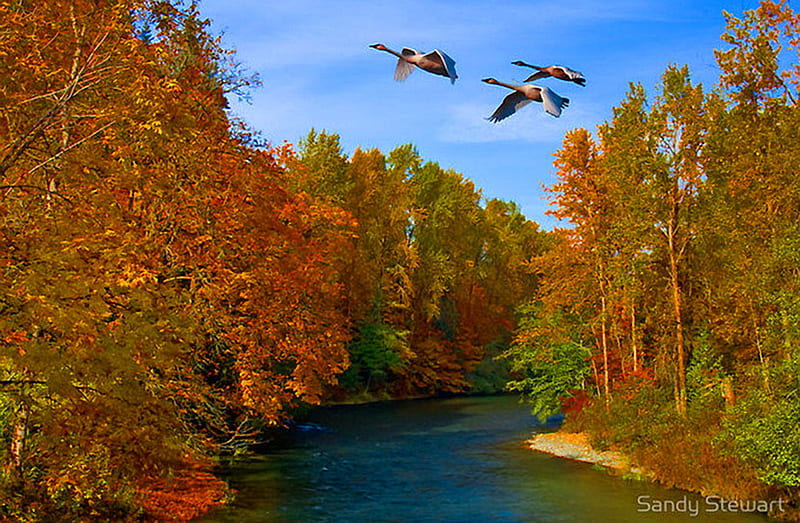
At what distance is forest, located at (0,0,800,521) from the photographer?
38.0 feet

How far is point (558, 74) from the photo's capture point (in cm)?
764

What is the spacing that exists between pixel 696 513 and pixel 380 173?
41.9 meters

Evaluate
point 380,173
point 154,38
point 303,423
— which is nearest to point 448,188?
point 380,173

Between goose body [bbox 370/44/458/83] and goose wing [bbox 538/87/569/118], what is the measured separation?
1133 millimetres

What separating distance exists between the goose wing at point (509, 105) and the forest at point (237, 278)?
619 centimetres

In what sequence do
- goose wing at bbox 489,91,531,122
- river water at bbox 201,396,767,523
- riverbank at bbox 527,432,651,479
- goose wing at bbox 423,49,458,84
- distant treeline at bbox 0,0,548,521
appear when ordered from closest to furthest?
1. goose wing at bbox 423,49,458,84
2. goose wing at bbox 489,91,531,122
3. distant treeline at bbox 0,0,548,521
4. river water at bbox 201,396,767,523
5. riverbank at bbox 527,432,651,479

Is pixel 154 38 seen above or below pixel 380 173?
below

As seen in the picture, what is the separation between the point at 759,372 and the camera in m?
19.2

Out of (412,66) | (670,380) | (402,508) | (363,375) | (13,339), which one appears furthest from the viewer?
(363,375)

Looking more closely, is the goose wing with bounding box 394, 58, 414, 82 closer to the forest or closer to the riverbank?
the forest

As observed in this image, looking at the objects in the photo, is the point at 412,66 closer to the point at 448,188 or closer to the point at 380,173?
the point at 380,173

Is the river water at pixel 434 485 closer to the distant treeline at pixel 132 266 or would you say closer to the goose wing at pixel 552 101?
the distant treeline at pixel 132 266

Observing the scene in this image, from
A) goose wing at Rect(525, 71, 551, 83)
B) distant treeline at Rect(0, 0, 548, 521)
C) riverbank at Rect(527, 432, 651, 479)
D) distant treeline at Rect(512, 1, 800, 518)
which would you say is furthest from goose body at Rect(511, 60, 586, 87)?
riverbank at Rect(527, 432, 651, 479)

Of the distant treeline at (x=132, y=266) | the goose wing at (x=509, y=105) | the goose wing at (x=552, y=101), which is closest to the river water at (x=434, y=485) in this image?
the distant treeline at (x=132, y=266)
